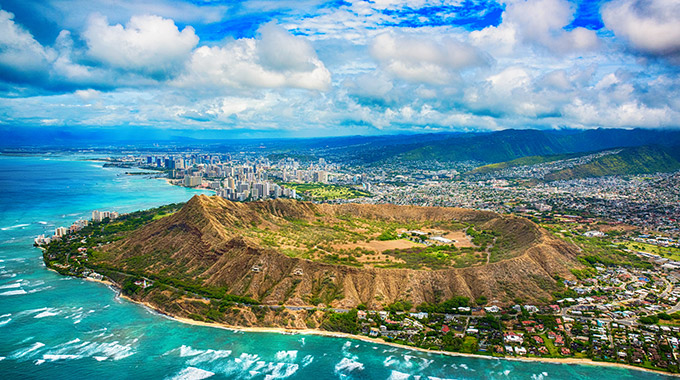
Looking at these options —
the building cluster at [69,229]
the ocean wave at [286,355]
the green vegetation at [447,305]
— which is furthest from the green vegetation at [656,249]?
the building cluster at [69,229]

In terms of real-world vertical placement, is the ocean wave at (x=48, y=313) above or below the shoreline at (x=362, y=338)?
above

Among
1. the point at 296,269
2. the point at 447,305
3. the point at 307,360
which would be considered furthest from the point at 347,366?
the point at 296,269

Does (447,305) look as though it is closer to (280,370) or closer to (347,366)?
(347,366)

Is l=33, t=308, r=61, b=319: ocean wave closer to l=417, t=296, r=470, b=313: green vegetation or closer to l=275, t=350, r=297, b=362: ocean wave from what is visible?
l=275, t=350, r=297, b=362: ocean wave

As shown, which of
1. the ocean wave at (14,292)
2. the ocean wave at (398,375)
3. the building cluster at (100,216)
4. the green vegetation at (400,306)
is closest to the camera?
the ocean wave at (398,375)

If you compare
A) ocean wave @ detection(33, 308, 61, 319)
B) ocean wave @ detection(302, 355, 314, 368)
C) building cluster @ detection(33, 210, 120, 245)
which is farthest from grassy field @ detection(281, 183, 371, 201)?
ocean wave @ detection(302, 355, 314, 368)

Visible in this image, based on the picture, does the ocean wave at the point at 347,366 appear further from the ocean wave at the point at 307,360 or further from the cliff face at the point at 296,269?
A: the cliff face at the point at 296,269
